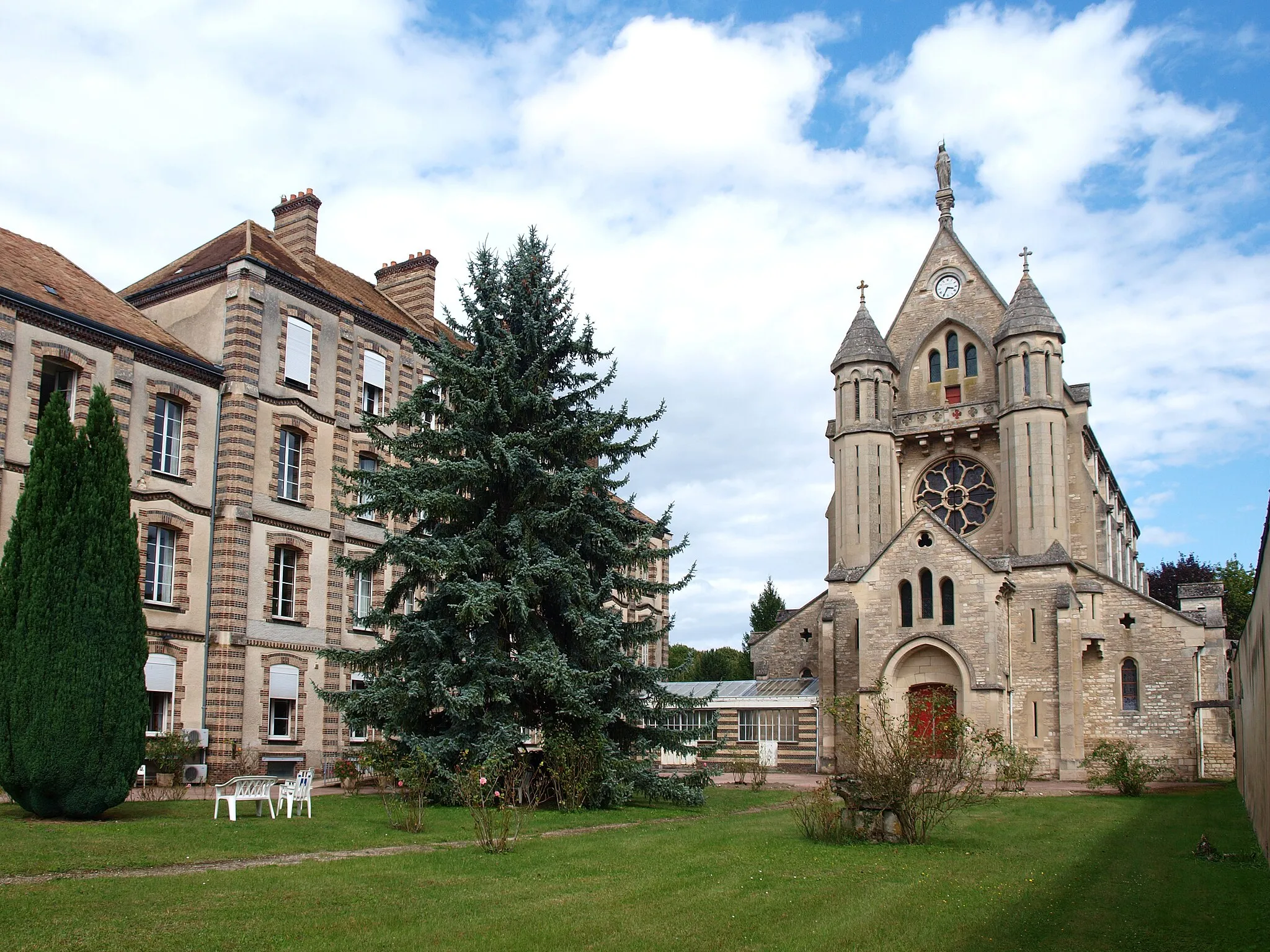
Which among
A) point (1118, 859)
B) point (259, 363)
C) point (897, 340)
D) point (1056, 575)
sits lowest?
point (1118, 859)

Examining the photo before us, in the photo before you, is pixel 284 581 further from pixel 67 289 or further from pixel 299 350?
pixel 67 289

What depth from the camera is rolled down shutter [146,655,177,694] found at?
23244mm

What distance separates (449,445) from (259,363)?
896 cm

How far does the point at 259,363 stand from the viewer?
26.4 metres

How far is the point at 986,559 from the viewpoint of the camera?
Answer: 32.3m

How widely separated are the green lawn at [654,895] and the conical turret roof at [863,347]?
25.4m

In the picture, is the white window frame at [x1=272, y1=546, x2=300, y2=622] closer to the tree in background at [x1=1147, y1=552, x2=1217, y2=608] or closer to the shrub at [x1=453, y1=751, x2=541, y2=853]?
the shrub at [x1=453, y1=751, x2=541, y2=853]

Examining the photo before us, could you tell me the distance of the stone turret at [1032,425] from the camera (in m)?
34.5

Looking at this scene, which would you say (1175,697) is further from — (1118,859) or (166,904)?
(166,904)

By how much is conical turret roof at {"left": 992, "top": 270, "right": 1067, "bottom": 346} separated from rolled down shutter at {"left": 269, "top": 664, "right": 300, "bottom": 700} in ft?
82.6

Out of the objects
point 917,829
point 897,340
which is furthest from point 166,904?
point 897,340

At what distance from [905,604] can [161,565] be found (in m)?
21.2

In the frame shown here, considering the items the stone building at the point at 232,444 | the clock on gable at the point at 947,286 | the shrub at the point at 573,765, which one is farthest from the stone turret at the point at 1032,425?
the shrub at the point at 573,765

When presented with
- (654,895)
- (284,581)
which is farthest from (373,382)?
(654,895)
